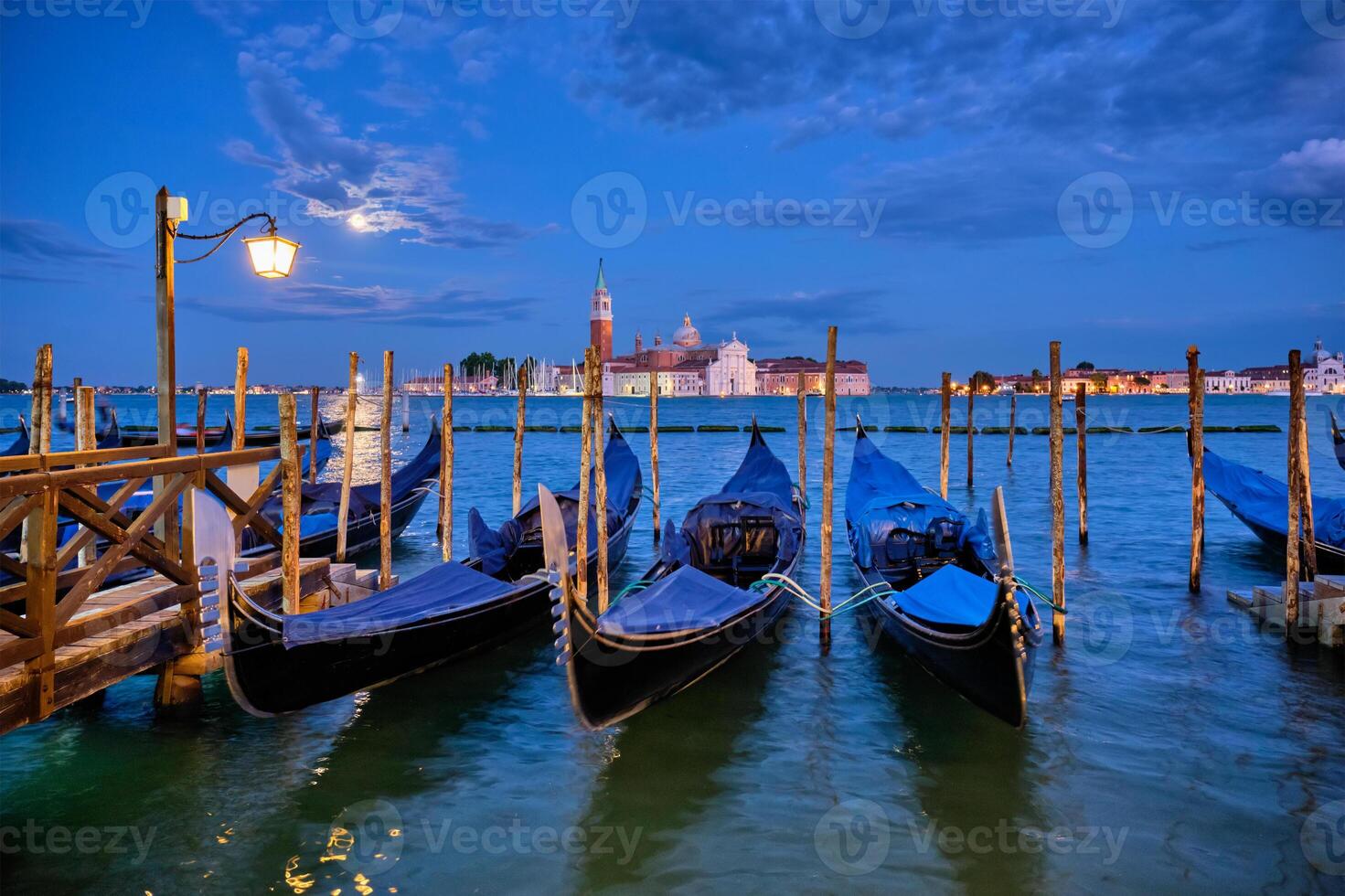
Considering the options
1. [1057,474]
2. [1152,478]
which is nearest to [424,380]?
[1152,478]

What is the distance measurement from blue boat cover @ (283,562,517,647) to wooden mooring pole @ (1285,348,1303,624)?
433 cm

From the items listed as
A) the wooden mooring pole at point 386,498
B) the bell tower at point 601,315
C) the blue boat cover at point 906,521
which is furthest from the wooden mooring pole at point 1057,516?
the bell tower at point 601,315

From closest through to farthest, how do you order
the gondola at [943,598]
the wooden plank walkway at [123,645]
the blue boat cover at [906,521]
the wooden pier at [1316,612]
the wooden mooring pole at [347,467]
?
1. the wooden plank walkway at [123,645]
2. the gondola at [943,598]
3. the wooden pier at [1316,612]
4. the blue boat cover at [906,521]
5. the wooden mooring pole at [347,467]

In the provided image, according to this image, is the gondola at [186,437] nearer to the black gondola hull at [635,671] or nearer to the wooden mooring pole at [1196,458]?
the black gondola hull at [635,671]

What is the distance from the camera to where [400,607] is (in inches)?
151

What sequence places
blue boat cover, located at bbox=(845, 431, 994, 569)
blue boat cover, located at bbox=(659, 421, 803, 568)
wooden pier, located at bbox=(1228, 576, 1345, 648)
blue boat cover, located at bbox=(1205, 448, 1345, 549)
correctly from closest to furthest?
1. wooden pier, located at bbox=(1228, 576, 1345, 648)
2. blue boat cover, located at bbox=(845, 431, 994, 569)
3. blue boat cover, located at bbox=(659, 421, 803, 568)
4. blue boat cover, located at bbox=(1205, 448, 1345, 549)

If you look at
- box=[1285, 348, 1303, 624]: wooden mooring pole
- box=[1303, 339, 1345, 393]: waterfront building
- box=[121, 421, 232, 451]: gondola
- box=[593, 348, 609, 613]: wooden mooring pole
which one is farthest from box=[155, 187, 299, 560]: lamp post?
box=[1303, 339, 1345, 393]: waterfront building

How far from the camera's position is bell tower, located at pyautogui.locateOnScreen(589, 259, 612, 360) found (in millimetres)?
78562

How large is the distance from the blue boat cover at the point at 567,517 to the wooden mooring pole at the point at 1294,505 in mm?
3934

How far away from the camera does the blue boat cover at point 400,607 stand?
131 inches

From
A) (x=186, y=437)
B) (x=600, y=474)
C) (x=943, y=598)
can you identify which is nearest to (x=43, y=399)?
(x=600, y=474)

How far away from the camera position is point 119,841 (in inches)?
109

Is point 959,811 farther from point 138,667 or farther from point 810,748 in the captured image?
point 138,667

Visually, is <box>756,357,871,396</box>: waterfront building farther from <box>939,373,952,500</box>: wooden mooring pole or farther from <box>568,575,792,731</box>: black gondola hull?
<box>568,575,792,731</box>: black gondola hull
